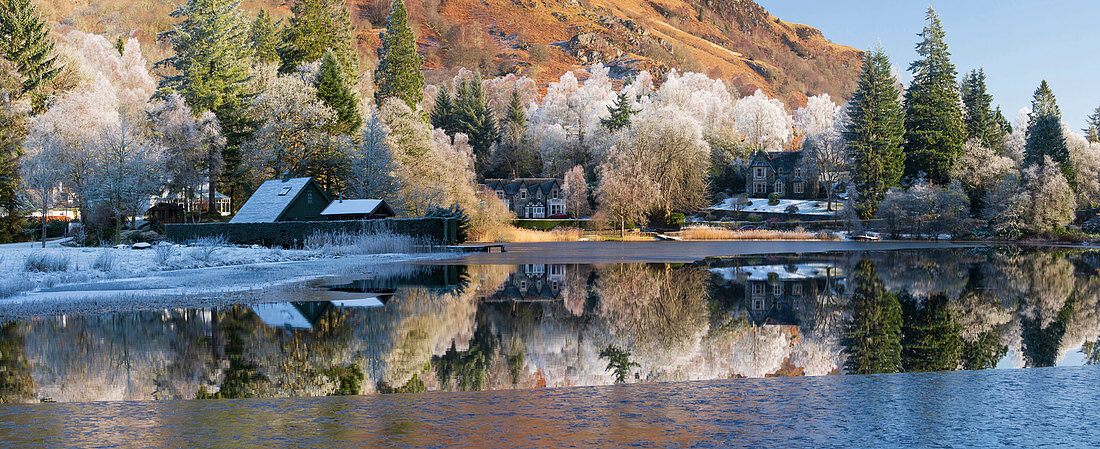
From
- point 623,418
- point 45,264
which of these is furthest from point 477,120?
point 623,418

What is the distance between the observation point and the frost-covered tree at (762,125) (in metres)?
119

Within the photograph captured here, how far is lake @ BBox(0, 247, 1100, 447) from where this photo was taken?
712 cm

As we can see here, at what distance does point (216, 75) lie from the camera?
66312 millimetres

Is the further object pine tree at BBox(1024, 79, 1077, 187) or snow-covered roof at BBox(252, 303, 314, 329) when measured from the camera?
pine tree at BBox(1024, 79, 1077, 187)

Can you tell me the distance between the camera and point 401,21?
93188mm

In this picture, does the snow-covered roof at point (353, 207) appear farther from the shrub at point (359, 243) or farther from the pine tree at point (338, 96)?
the pine tree at point (338, 96)

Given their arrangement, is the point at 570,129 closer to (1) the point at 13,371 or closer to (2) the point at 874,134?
(2) the point at 874,134

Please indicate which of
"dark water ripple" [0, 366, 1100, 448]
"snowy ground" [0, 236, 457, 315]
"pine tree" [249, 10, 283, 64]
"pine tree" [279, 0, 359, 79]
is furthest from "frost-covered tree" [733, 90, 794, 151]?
"dark water ripple" [0, 366, 1100, 448]

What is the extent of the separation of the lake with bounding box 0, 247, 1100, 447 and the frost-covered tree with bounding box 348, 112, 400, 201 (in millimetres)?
38801

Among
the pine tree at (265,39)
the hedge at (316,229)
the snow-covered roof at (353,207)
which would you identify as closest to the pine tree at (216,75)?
the pine tree at (265,39)

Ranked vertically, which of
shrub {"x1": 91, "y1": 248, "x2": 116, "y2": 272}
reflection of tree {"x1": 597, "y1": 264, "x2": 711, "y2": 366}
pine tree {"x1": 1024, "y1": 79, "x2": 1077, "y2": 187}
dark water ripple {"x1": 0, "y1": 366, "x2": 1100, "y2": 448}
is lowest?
reflection of tree {"x1": 597, "y1": 264, "x2": 711, "y2": 366}

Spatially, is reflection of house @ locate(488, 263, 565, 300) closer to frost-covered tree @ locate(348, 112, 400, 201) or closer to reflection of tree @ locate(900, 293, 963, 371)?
reflection of tree @ locate(900, 293, 963, 371)

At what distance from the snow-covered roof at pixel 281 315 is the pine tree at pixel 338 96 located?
49.6 meters

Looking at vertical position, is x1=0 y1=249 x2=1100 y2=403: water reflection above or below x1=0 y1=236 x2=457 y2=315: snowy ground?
below
